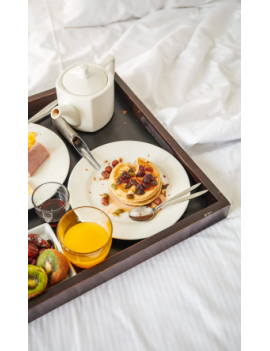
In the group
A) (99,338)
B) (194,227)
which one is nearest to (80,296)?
(99,338)

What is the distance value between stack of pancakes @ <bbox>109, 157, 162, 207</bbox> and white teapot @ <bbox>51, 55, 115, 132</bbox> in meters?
0.23

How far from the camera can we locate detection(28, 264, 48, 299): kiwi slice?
73cm

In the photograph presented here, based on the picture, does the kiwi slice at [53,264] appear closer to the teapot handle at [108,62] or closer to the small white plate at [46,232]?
the small white plate at [46,232]

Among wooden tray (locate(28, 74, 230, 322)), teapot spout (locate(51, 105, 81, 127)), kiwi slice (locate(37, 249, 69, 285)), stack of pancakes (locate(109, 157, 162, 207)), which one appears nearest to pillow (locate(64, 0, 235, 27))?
wooden tray (locate(28, 74, 230, 322))

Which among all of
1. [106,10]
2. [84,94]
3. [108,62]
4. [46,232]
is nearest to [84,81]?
[84,94]

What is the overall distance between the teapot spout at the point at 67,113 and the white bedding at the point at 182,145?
38 centimetres

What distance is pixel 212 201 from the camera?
0.96 meters

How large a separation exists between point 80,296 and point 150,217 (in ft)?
0.94

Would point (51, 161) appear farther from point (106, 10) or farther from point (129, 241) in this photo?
point (106, 10)

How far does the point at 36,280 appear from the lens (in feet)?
2.42

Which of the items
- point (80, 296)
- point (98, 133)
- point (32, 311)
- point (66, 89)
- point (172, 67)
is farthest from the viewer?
point (172, 67)

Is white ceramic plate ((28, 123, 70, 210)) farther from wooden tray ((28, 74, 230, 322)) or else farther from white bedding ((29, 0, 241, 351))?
white bedding ((29, 0, 241, 351))

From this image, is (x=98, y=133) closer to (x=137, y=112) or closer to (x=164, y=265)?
(x=137, y=112)

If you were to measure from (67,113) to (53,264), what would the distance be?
0.53 meters
